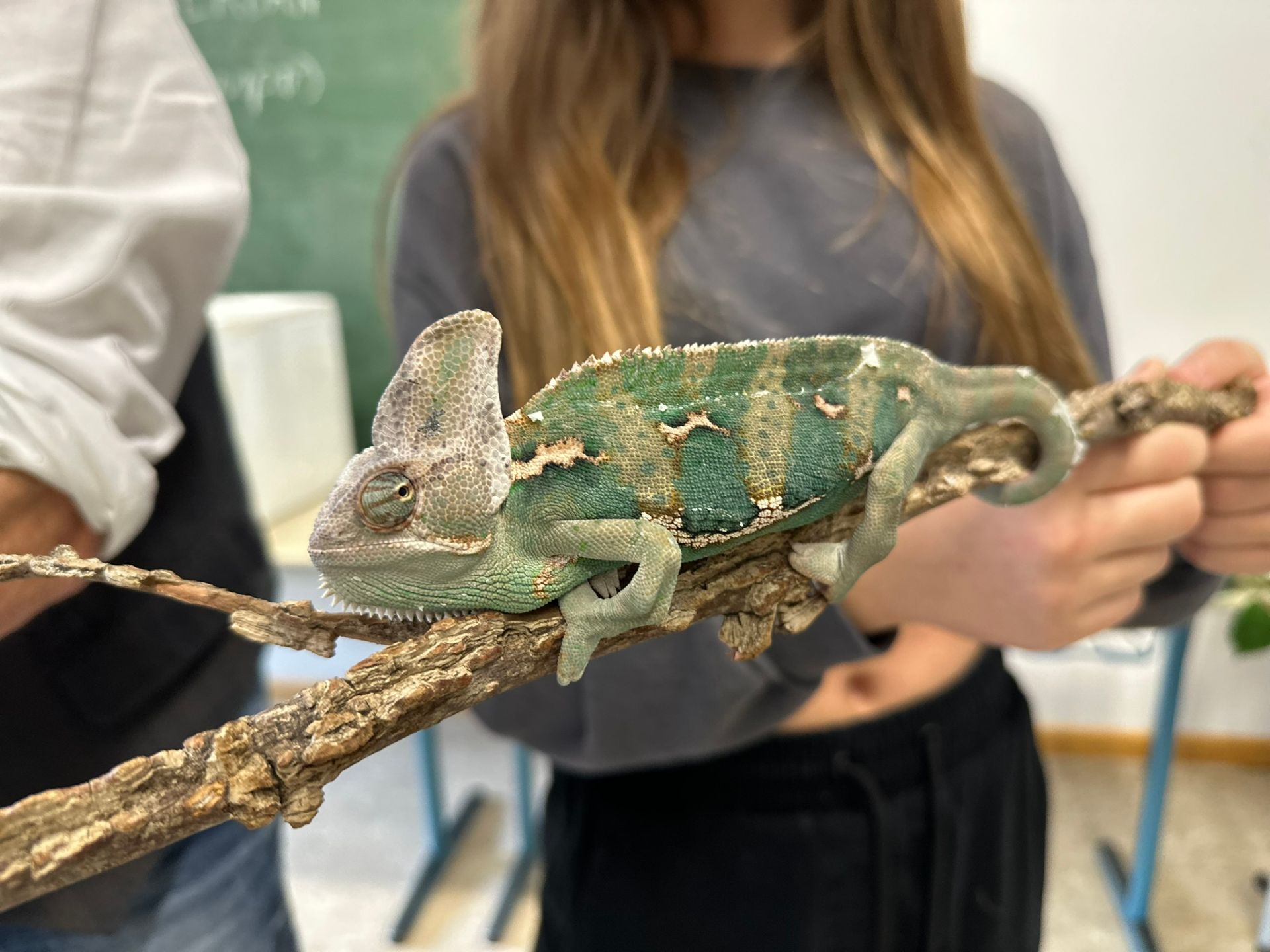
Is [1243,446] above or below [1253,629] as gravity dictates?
above

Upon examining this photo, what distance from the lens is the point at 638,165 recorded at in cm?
88

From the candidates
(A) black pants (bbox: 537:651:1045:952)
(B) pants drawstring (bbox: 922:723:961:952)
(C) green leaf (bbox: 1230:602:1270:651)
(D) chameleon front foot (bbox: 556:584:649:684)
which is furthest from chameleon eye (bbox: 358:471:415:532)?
(C) green leaf (bbox: 1230:602:1270:651)

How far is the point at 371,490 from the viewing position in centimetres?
42

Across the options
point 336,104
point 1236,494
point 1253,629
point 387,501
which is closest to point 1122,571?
point 1236,494

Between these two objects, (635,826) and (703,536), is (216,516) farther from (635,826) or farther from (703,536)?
(635,826)

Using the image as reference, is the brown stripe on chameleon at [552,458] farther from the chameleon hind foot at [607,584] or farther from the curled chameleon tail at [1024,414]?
the curled chameleon tail at [1024,414]

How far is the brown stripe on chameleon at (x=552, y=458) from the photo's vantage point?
1.55 feet

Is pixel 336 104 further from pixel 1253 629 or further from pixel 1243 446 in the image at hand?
pixel 1253 629

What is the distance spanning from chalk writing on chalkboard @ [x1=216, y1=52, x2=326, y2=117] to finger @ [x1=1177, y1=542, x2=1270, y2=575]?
161cm

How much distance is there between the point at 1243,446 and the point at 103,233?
0.98 m

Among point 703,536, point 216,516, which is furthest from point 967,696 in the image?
point 216,516

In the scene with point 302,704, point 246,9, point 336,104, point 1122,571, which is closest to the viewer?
point 302,704

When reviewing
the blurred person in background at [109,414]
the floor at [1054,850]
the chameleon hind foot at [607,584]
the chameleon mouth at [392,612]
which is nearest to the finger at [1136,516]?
the chameleon hind foot at [607,584]

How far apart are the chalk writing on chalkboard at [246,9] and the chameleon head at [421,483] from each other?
73 cm
